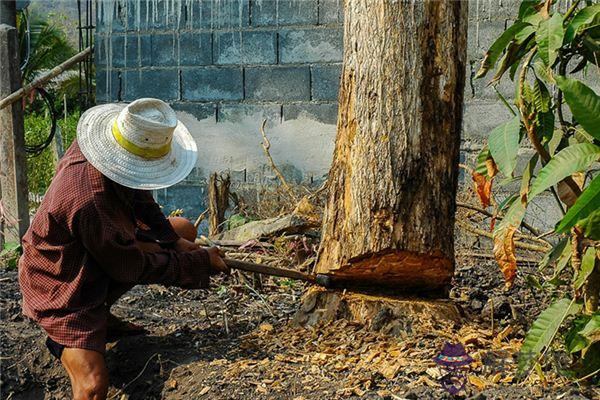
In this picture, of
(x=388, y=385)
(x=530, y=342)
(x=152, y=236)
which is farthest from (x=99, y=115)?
(x=530, y=342)

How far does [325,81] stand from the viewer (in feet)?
22.7

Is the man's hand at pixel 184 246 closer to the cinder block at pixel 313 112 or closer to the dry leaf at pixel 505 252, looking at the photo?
the dry leaf at pixel 505 252

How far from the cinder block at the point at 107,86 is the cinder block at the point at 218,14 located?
809mm

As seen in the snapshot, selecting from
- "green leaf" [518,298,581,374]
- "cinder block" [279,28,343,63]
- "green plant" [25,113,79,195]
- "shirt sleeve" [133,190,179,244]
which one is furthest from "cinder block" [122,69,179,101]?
"green plant" [25,113,79,195]

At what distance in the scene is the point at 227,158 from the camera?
286 inches

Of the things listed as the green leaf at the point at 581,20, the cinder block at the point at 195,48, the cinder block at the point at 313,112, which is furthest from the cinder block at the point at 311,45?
the green leaf at the point at 581,20

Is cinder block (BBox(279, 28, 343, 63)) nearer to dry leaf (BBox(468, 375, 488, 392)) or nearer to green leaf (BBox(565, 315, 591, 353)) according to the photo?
dry leaf (BBox(468, 375, 488, 392))

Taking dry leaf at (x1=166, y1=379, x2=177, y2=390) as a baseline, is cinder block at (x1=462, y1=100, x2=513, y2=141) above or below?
above

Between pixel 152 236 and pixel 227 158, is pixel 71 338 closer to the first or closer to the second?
pixel 152 236

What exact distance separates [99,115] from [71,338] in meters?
0.98

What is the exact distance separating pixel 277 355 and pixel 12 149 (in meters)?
3.16

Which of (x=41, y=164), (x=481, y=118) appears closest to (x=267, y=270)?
(x=481, y=118)

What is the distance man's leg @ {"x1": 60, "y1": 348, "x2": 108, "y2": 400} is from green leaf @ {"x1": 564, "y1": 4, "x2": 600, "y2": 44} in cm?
224

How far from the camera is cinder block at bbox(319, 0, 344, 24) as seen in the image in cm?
681
